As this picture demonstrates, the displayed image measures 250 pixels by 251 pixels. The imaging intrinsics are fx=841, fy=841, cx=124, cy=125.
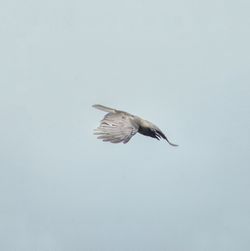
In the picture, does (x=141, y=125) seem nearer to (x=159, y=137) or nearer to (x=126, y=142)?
(x=159, y=137)

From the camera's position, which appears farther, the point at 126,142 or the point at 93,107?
the point at 93,107

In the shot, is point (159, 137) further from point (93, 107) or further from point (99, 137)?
point (99, 137)

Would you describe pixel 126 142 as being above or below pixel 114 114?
below

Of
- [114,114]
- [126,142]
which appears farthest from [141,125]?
[126,142]
